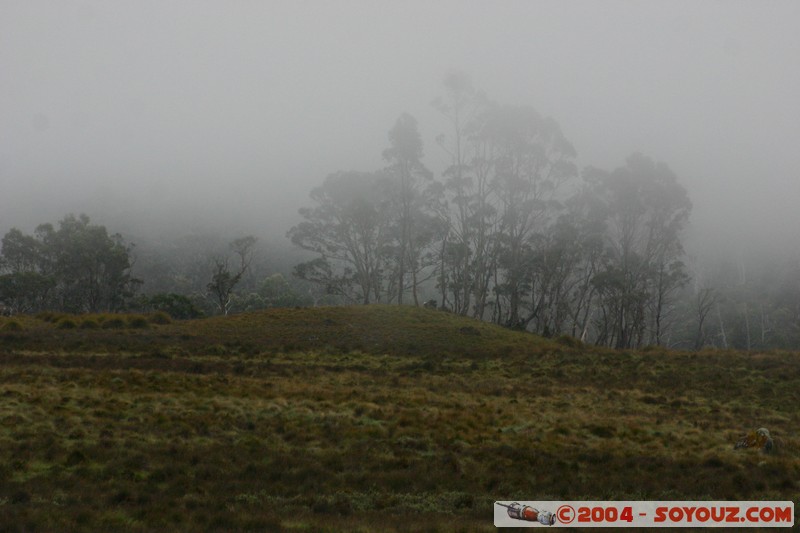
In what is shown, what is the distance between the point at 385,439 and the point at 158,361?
13428 mm

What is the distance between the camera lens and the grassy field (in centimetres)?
850

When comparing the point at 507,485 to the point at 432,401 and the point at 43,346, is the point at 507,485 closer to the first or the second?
the point at 432,401

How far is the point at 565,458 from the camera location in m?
11.8

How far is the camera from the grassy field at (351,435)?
8500 millimetres

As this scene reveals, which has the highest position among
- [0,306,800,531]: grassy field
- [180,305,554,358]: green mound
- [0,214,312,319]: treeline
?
[0,214,312,319]: treeline

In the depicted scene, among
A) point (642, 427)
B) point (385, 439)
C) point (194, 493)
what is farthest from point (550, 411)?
point (194, 493)

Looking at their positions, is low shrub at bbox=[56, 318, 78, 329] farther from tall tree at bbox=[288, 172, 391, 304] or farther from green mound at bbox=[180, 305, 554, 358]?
tall tree at bbox=[288, 172, 391, 304]

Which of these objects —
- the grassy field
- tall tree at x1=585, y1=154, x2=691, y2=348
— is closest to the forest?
tall tree at x1=585, y1=154, x2=691, y2=348

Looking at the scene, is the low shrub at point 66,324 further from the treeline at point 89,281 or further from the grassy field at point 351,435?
the treeline at point 89,281

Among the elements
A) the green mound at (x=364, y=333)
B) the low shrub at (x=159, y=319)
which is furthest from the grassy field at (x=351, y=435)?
the low shrub at (x=159, y=319)

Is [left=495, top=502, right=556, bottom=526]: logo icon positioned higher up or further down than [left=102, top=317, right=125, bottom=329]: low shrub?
further down

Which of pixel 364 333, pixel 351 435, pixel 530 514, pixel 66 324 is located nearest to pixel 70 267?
pixel 66 324

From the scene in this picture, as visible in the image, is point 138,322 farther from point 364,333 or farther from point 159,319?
point 364,333

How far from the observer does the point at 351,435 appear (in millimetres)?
12977
